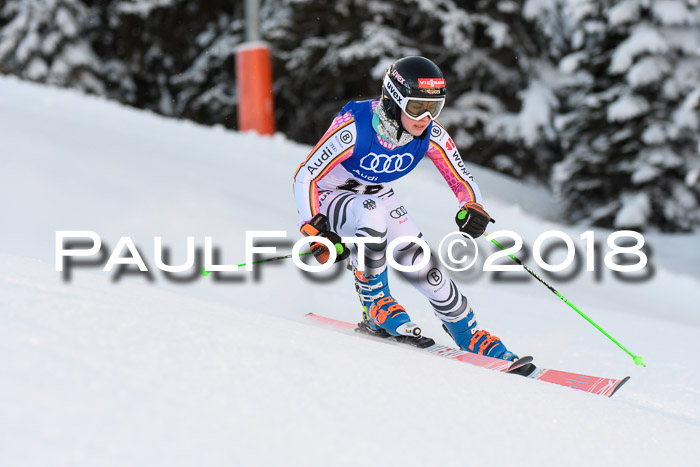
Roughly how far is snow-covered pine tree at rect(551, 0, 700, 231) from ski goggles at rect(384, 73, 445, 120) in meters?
8.62

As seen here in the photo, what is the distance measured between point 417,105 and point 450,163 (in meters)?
0.54

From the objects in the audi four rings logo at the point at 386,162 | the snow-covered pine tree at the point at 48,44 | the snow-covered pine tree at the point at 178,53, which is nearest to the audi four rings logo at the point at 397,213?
the audi four rings logo at the point at 386,162

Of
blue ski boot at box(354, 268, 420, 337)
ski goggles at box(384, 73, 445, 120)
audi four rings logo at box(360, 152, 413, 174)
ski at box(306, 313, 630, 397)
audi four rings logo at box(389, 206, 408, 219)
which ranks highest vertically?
ski goggles at box(384, 73, 445, 120)

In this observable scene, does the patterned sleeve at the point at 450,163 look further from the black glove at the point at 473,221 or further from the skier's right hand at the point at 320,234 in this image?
the skier's right hand at the point at 320,234

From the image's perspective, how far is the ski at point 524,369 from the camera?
3.29 m

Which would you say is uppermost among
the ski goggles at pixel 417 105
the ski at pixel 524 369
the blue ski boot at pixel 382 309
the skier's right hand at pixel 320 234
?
the ski goggles at pixel 417 105

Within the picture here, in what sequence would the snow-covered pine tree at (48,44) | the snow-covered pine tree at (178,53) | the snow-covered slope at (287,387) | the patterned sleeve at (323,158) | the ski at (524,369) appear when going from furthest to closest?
the snow-covered pine tree at (178,53), the snow-covered pine tree at (48,44), the patterned sleeve at (323,158), the ski at (524,369), the snow-covered slope at (287,387)

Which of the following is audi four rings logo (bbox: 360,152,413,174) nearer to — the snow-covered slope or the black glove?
the black glove

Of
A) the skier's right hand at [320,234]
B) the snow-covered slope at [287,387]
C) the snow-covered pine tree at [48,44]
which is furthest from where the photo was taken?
the snow-covered pine tree at [48,44]

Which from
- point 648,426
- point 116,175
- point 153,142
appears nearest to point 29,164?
point 116,175

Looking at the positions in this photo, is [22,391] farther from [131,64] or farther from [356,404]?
[131,64]

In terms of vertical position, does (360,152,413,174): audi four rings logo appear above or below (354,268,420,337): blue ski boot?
above

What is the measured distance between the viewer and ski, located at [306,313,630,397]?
329cm

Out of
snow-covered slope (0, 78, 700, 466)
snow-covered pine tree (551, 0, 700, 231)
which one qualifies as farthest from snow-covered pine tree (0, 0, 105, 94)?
snow-covered slope (0, 78, 700, 466)
